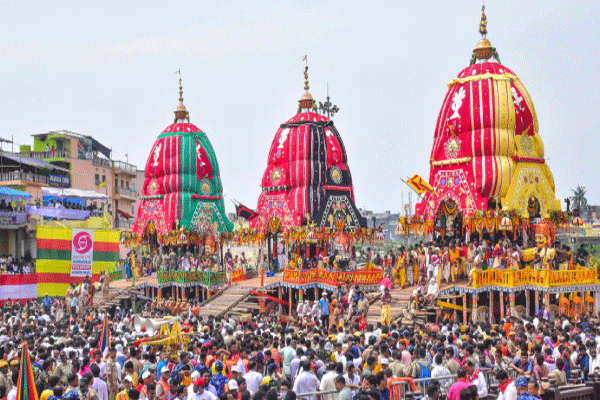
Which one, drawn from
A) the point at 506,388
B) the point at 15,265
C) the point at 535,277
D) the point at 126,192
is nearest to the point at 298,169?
the point at 535,277

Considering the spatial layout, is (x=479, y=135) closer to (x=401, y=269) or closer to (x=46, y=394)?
(x=401, y=269)

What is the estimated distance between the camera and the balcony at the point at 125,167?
61853 millimetres

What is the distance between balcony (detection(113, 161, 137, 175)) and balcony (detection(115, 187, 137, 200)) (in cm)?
148

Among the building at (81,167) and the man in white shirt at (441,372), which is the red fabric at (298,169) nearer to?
the building at (81,167)

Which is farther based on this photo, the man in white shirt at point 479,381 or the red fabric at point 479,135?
the red fabric at point 479,135

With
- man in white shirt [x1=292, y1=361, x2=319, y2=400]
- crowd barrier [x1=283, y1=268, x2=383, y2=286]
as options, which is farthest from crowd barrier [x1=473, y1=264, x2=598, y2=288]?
man in white shirt [x1=292, y1=361, x2=319, y2=400]

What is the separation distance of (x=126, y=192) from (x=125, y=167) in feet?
6.72

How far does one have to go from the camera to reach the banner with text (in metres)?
37.5

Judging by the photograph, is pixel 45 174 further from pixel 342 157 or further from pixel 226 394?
pixel 226 394

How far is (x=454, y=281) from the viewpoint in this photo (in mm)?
26969

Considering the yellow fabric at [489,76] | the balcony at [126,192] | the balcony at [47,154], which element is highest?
the balcony at [47,154]

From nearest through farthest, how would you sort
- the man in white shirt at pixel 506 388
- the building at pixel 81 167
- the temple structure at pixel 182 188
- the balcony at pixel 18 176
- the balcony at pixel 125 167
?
the man in white shirt at pixel 506 388
the temple structure at pixel 182 188
the balcony at pixel 18 176
the building at pixel 81 167
the balcony at pixel 125 167

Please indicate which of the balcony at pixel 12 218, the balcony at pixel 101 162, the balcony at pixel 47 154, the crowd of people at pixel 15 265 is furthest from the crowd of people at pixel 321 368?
the balcony at pixel 101 162

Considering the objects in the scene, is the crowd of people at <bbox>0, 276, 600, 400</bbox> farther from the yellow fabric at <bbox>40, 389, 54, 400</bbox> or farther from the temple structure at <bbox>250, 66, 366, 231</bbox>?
the temple structure at <bbox>250, 66, 366, 231</bbox>
